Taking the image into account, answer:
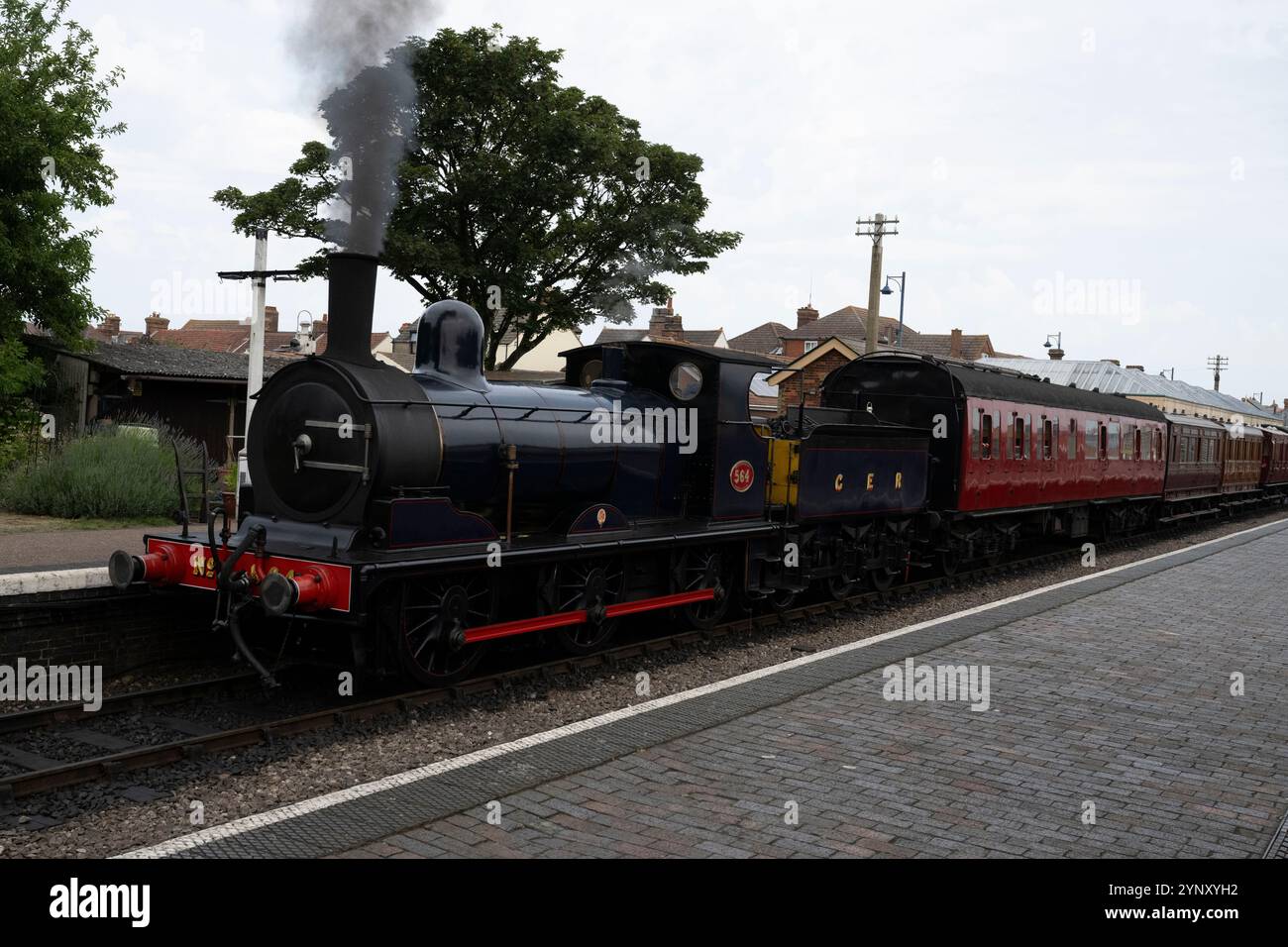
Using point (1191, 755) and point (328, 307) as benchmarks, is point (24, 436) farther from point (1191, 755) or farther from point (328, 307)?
point (1191, 755)

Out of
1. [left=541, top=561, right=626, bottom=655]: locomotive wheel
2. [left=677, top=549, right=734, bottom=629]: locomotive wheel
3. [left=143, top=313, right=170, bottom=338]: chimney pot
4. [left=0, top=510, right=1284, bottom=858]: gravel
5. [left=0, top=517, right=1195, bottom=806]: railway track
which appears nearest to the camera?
[left=0, top=510, right=1284, bottom=858]: gravel

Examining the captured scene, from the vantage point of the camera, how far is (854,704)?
807 cm

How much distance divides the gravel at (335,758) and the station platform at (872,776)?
0.47 m

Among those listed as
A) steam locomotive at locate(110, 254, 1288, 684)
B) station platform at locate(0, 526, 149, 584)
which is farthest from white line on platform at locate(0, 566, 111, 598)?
steam locomotive at locate(110, 254, 1288, 684)

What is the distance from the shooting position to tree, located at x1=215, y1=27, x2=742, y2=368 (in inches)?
784

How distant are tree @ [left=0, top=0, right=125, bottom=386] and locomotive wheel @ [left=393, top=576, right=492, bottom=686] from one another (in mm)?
13746

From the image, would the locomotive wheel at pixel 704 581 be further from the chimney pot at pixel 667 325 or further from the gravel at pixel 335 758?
the chimney pot at pixel 667 325

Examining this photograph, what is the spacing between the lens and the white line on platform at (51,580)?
27.0 feet

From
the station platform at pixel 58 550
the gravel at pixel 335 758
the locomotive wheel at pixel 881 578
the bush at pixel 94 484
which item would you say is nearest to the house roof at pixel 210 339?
the bush at pixel 94 484

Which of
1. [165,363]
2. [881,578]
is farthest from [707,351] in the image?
[165,363]

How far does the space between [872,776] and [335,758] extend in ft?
11.2

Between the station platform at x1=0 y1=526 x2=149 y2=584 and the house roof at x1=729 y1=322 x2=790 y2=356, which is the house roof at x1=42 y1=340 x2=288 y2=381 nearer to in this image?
the station platform at x1=0 y1=526 x2=149 y2=584

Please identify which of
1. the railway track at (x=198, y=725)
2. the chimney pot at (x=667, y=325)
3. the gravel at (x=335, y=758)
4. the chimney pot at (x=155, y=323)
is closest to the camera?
the gravel at (x=335, y=758)
